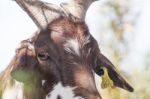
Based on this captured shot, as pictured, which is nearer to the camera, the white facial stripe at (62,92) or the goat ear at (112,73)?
the white facial stripe at (62,92)

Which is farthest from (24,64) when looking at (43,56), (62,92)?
(62,92)

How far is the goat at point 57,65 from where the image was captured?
3189mm

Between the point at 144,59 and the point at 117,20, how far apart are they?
308mm

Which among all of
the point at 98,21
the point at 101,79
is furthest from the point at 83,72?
the point at 98,21

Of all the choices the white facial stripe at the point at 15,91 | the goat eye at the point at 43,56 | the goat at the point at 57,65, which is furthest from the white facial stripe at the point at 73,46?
the white facial stripe at the point at 15,91

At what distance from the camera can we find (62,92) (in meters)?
3.21

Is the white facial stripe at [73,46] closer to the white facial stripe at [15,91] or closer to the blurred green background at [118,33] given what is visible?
the blurred green background at [118,33]

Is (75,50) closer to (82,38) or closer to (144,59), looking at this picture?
(82,38)

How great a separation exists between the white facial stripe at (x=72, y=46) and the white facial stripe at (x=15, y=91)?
364 millimetres

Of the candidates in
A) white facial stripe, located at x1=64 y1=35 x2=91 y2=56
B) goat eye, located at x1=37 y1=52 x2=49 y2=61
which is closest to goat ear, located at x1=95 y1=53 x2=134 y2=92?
white facial stripe, located at x1=64 y1=35 x2=91 y2=56

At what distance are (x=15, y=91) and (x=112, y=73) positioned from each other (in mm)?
629

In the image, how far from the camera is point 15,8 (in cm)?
328

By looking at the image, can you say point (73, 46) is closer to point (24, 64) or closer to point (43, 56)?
point (43, 56)

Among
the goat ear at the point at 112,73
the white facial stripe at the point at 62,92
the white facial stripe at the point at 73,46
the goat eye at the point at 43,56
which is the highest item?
the goat eye at the point at 43,56
